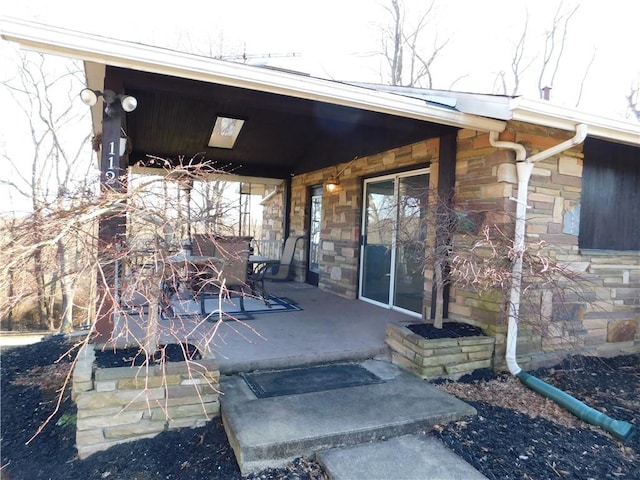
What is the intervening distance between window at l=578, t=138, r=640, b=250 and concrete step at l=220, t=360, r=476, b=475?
259cm

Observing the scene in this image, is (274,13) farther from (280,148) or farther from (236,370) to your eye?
(236,370)

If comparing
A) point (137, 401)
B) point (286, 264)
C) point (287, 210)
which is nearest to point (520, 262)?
point (137, 401)

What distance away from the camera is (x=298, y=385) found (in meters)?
2.96

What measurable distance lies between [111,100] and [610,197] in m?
4.79

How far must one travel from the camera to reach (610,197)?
4.36 m

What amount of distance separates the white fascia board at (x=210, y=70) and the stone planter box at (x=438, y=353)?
72.9 inches

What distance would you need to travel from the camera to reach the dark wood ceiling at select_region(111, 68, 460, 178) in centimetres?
327

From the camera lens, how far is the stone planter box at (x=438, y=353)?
328cm

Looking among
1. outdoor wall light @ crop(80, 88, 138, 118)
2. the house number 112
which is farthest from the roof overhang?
the house number 112

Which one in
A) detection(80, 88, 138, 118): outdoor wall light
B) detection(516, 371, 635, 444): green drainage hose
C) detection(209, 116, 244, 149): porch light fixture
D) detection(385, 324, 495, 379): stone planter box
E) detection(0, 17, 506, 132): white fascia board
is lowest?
detection(516, 371, 635, 444): green drainage hose

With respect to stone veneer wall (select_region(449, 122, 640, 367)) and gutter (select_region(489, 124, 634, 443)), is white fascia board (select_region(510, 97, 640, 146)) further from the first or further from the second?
stone veneer wall (select_region(449, 122, 640, 367))

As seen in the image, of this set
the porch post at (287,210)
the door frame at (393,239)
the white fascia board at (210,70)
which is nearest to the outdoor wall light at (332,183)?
the door frame at (393,239)

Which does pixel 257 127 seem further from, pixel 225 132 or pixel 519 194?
pixel 519 194

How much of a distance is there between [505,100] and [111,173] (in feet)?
9.63
